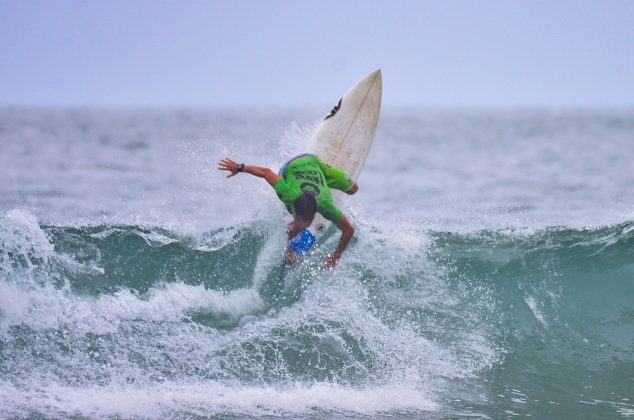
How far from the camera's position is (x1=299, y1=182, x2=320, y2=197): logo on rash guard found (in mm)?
8516

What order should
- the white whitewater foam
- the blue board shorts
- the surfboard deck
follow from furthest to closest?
the surfboard deck < the blue board shorts < the white whitewater foam

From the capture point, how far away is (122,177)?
957 inches

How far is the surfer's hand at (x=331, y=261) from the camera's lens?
8633 mm

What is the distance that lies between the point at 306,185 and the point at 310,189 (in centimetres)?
6

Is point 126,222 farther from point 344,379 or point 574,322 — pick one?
point 574,322

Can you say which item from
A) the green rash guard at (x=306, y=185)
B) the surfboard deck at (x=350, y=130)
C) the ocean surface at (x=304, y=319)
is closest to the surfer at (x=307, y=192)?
the green rash guard at (x=306, y=185)

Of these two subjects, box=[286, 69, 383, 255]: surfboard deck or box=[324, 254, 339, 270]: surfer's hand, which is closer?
box=[324, 254, 339, 270]: surfer's hand

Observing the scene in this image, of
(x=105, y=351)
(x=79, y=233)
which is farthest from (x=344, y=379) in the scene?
(x=79, y=233)

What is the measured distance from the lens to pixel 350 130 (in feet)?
34.5

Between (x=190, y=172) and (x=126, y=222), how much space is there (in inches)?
638

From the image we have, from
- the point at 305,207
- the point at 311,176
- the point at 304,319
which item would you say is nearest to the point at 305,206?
the point at 305,207

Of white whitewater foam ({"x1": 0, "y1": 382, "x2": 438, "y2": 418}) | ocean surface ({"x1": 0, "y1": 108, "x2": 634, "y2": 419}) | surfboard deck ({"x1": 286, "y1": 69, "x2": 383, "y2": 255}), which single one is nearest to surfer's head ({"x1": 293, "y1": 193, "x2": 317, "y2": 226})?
ocean surface ({"x1": 0, "y1": 108, "x2": 634, "y2": 419})

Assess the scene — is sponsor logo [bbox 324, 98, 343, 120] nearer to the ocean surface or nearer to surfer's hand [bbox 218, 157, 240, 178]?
the ocean surface

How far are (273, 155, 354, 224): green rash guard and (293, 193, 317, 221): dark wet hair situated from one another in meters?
0.04
